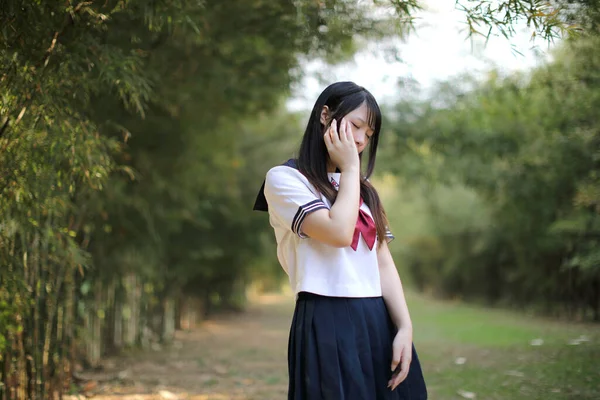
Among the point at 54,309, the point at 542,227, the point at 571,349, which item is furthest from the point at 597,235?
the point at 54,309

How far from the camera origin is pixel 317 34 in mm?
4359

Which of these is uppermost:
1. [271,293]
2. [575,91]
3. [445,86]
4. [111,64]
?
[445,86]

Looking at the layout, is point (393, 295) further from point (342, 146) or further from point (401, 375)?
point (342, 146)

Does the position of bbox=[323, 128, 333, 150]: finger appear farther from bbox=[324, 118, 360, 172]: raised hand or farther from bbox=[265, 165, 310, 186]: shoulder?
bbox=[265, 165, 310, 186]: shoulder

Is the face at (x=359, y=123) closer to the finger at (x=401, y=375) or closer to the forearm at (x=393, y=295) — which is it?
the forearm at (x=393, y=295)

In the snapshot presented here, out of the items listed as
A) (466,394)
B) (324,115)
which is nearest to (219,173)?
(466,394)

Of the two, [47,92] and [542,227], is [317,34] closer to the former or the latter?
[47,92]

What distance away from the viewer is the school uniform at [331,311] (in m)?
1.64

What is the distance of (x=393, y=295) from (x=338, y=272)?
0.65 ft

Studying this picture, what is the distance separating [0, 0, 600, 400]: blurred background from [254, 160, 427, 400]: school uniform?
1314mm

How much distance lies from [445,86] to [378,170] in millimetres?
1494

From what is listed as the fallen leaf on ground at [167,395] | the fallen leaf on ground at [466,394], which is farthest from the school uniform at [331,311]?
the fallen leaf on ground at [167,395]

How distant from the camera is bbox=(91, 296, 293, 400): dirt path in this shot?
545cm

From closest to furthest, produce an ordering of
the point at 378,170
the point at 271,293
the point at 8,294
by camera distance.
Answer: the point at 8,294, the point at 378,170, the point at 271,293
